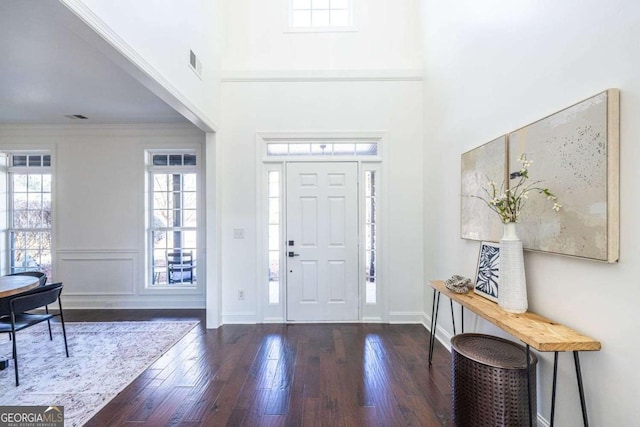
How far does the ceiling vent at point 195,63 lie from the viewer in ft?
9.06

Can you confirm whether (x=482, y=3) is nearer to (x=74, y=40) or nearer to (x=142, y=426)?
(x=74, y=40)

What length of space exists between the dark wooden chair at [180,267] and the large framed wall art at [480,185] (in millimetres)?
3810

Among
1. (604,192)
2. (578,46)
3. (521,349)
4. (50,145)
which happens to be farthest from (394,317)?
(50,145)

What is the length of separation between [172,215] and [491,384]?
14.4 ft

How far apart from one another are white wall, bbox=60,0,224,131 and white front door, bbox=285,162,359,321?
1349 mm

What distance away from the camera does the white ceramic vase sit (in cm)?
169

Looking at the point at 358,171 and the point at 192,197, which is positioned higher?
the point at 358,171

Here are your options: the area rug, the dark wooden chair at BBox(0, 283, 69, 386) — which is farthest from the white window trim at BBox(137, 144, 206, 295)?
the dark wooden chair at BBox(0, 283, 69, 386)

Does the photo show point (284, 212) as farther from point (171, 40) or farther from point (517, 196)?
point (517, 196)

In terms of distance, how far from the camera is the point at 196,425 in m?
1.84

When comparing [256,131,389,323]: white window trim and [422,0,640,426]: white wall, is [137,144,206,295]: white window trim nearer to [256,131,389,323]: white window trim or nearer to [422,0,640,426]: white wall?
[256,131,389,323]: white window trim

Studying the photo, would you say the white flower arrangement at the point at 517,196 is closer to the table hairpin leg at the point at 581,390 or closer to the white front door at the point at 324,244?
the table hairpin leg at the point at 581,390

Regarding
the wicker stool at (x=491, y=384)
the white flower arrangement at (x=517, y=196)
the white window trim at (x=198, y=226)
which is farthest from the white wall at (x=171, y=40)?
the wicker stool at (x=491, y=384)

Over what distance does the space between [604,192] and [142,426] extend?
299 centimetres
